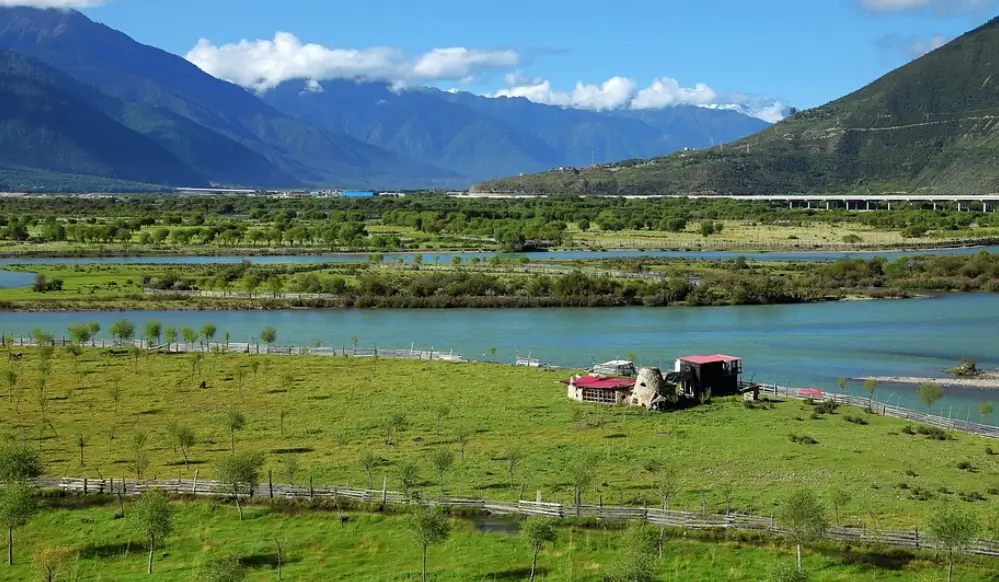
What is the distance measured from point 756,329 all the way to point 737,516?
35.4 meters

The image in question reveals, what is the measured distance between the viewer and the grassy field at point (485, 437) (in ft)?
88.3

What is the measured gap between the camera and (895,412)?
35719mm

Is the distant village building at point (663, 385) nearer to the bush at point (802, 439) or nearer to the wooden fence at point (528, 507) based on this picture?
the bush at point (802, 439)

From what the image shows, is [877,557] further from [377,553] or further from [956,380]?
[956,380]

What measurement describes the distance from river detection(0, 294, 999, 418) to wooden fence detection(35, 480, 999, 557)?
53.2 feet

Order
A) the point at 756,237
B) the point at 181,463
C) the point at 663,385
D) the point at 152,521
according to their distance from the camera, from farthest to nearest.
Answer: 1. the point at 756,237
2. the point at 663,385
3. the point at 181,463
4. the point at 152,521

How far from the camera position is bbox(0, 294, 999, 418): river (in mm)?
47125

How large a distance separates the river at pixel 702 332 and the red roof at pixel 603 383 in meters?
7.88

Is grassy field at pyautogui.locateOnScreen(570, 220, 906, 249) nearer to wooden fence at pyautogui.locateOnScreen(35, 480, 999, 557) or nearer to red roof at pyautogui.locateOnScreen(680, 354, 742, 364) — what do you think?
red roof at pyautogui.locateOnScreen(680, 354, 742, 364)

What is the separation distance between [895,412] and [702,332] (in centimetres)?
2161

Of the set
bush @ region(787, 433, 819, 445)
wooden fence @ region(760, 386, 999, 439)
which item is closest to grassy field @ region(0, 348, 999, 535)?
bush @ region(787, 433, 819, 445)

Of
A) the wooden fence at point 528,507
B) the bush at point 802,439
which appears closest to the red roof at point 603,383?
the bush at point 802,439

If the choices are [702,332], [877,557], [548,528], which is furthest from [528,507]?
[702,332]

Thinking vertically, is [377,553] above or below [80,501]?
below
